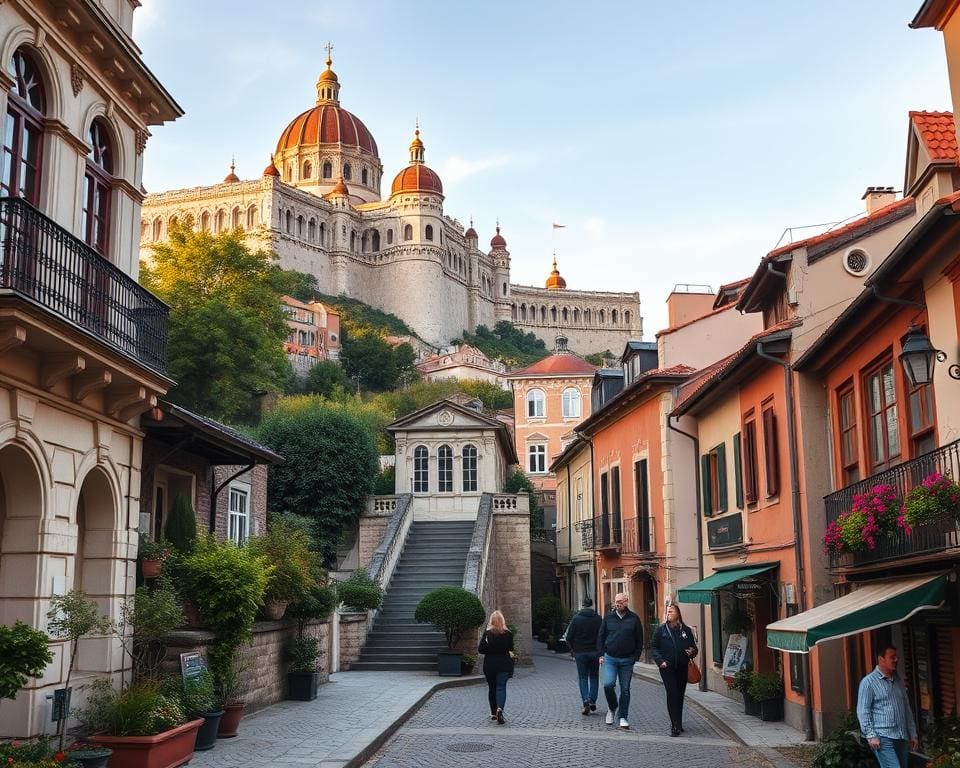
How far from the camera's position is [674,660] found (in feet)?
48.5

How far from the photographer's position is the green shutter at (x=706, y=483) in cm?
2267

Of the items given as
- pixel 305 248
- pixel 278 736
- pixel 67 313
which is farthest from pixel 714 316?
pixel 305 248

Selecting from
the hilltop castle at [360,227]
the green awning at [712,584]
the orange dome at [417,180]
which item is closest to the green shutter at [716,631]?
the green awning at [712,584]

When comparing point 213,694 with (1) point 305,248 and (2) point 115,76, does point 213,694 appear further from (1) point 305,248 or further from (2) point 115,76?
(1) point 305,248

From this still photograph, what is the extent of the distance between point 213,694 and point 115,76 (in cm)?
770

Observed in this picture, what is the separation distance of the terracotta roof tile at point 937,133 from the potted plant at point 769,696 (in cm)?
816

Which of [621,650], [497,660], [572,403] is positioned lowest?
[497,660]

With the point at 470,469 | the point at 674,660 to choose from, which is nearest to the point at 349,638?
the point at 674,660

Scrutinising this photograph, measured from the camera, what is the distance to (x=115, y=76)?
1325 centimetres

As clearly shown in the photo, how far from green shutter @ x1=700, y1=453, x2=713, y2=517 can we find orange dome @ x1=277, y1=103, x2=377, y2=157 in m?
124

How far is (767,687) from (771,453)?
3.58 meters

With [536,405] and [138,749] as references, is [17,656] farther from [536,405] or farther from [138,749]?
[536,405]

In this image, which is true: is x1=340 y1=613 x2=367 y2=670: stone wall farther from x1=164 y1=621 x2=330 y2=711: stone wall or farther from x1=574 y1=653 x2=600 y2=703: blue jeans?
x1=574 y1=653 x2=600 y2=703: blue jeans

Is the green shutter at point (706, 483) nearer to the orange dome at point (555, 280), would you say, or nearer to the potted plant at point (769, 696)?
the potted plant at point (769, 696)
